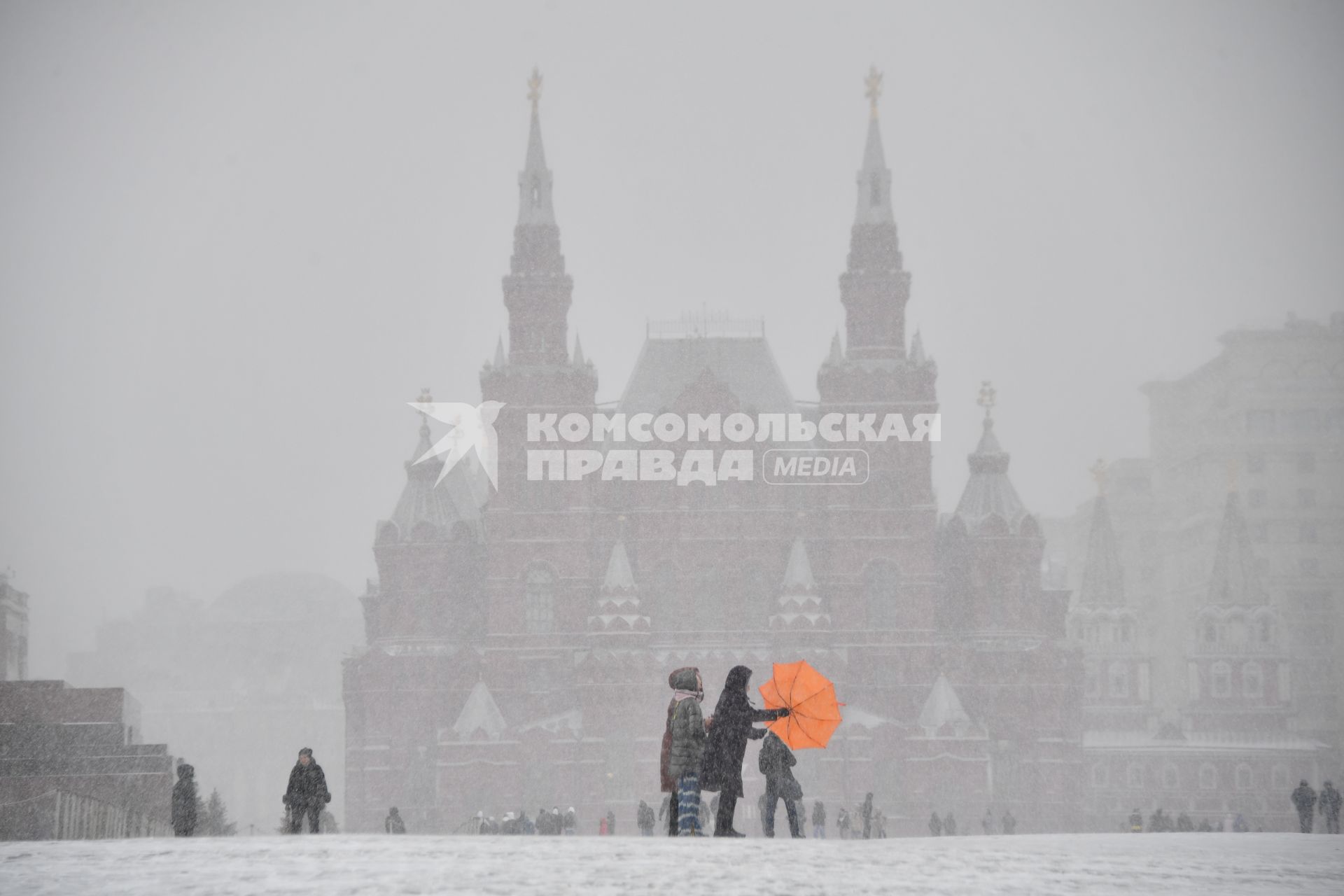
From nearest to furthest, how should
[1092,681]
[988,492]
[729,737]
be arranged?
[729,737] < [988,492] < [1092,681]

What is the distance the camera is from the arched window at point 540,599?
65.1 metres

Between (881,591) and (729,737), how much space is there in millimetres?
47120

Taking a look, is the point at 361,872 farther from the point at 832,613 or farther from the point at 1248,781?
the point at 1248,781

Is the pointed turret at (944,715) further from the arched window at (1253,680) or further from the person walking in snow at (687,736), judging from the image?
the person walking in snow at (687,736)

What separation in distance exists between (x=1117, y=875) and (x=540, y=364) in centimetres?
5141

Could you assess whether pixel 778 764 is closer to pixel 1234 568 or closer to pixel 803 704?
pixel 803 704

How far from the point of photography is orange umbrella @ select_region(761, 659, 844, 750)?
20062 mm

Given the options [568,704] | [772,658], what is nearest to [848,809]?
[772,658]

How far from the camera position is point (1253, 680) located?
77938 millimetres

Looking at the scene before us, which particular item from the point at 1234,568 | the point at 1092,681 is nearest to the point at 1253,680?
the point at 1234,568

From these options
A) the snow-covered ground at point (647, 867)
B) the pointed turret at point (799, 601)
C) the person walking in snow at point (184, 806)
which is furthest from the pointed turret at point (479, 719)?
the snow-covered ground at point (647, 867)

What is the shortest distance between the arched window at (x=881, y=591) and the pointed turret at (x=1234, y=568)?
22264mm

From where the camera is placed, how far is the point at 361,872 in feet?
53.5

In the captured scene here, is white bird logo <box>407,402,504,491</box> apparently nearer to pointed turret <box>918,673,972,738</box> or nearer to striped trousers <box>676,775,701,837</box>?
pointed turret <box>918,673,972,738</box>
